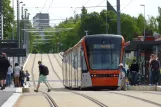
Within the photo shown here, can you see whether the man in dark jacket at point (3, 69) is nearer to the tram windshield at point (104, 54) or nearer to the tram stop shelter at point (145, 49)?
the tram windshield at point (104, 54)

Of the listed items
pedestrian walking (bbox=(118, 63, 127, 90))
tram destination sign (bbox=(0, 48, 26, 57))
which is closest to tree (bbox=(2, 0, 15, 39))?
tram destination sign (bbox=(0, 48, 26, 57))

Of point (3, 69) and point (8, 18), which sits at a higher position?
point (8, 18)

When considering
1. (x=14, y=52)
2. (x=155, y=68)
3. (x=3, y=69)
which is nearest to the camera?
(x=3, y=69)

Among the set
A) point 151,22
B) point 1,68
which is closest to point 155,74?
point 1,68

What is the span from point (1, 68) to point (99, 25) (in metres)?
84.2

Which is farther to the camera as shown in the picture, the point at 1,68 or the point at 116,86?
the point at 116,86

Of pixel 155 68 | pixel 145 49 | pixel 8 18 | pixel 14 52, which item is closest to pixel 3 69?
pixel 155 68

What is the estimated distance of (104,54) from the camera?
113 feet

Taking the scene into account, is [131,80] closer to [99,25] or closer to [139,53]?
[139,53]

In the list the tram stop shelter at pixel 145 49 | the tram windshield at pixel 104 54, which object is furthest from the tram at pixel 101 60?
the tram stop shelter at pixel 145 49

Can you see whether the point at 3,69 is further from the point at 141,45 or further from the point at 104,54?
the point at 141,45

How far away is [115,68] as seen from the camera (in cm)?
3431

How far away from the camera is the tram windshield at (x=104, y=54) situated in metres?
34.2

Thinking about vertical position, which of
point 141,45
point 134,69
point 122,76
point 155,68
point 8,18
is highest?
point 8,18
